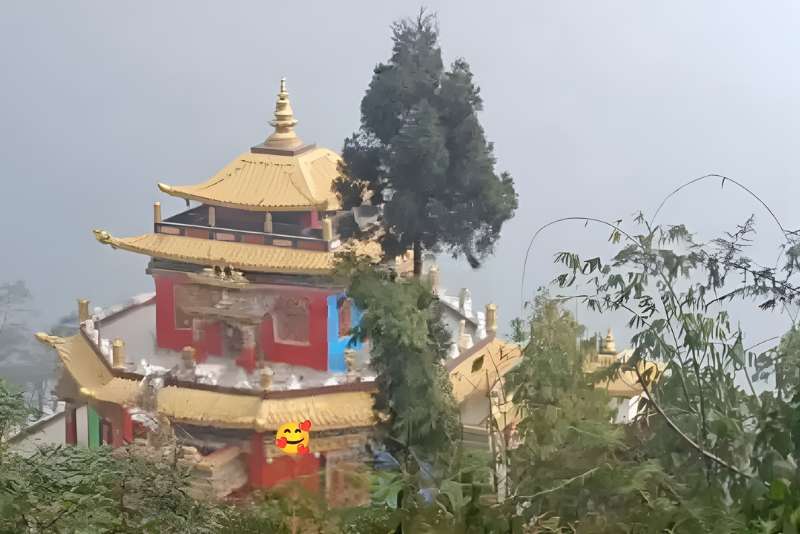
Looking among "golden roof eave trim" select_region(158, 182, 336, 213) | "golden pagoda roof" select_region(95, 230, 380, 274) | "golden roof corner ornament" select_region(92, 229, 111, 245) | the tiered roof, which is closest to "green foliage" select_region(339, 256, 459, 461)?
"golden pagoda roof" select_region(95, 230, 380, 274)

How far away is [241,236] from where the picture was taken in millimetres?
9828

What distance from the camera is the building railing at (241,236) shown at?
952 cm

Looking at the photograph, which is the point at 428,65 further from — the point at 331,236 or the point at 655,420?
the point at 655,420

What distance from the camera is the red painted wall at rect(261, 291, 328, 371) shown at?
9.48 m

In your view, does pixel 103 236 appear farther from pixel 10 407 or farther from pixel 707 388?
pixel 707 388

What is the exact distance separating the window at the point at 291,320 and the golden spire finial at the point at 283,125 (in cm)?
159

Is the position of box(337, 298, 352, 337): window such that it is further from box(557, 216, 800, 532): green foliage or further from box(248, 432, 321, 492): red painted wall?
box(557, 216, 800, 532): green foliage

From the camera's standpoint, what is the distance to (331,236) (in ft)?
31.2

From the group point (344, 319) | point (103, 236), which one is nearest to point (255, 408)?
point (344, 319)

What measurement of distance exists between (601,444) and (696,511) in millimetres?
710

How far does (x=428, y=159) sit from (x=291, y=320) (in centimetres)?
256

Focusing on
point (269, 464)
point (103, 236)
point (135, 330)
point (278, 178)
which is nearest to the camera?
point (269, 464)

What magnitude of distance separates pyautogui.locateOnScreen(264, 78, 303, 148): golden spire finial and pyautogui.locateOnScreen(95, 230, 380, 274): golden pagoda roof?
1.15 m

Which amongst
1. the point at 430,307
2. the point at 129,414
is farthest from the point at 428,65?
the point at 129,414
